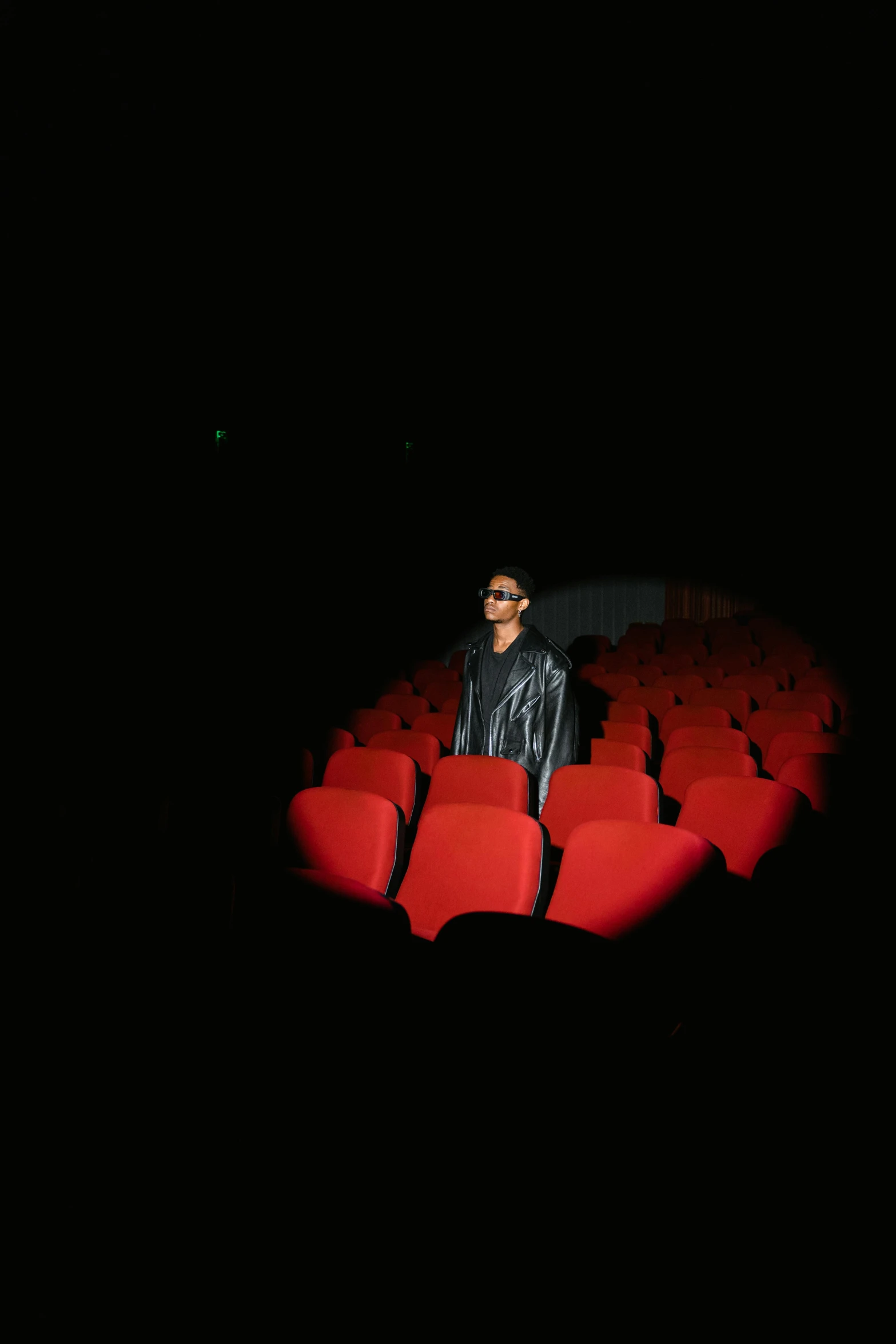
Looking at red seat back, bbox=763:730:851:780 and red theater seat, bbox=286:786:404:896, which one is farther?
red seat back, bbox=763:730:851:780

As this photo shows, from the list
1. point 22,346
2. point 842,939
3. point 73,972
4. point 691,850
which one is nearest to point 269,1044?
point 73,972

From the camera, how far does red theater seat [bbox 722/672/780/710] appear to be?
5.81 m

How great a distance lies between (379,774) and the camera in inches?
135

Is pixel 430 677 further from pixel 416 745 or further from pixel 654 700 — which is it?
pixel 416 745

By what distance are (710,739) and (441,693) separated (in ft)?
7.46

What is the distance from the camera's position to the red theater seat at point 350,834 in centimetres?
253

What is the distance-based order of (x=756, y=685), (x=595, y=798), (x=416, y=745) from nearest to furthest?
1. (x=595, y=798)
2. (x=416, y=745)
3. (x=756, y=685)

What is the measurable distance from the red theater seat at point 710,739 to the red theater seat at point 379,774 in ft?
4.00

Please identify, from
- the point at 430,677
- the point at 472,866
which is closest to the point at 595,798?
the point at 472,866

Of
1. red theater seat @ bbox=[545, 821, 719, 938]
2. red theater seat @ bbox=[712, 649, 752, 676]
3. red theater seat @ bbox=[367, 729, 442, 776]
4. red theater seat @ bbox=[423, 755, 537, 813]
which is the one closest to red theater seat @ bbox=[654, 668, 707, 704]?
red theater seat @ bbox=[712, 649, 752, 676]

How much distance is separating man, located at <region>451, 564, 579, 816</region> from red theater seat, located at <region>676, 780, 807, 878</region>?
0.68 m

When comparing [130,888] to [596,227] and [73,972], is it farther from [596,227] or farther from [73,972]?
[596,227]

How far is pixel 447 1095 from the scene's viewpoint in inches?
60.3

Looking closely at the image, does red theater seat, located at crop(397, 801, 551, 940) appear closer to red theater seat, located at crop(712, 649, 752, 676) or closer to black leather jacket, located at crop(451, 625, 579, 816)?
black leather jacket, located at crop(451, 625, 579, 816)
